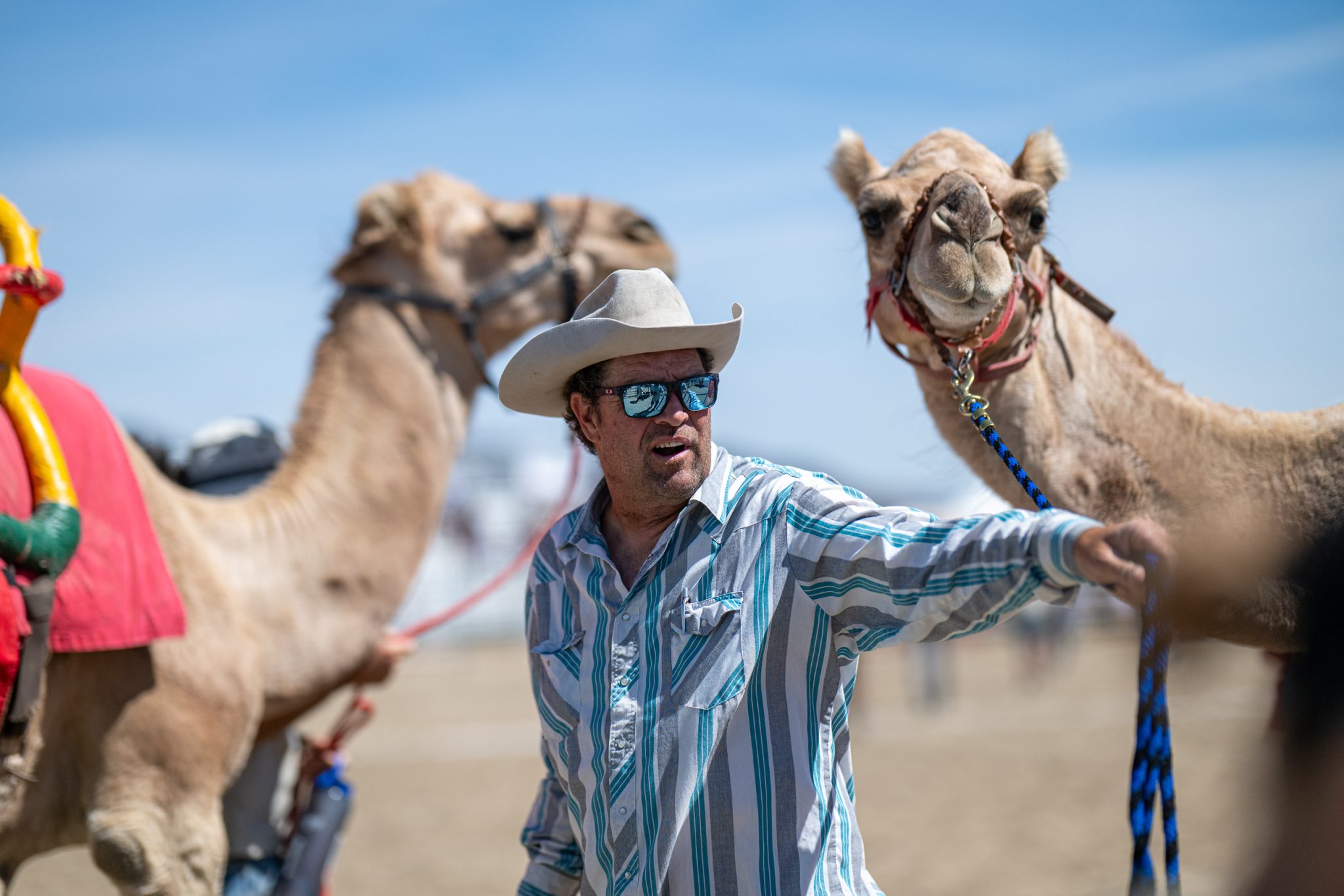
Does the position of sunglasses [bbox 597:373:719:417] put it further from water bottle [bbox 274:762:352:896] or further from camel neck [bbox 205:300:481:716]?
water bottle [bbox 274:762:352:896]

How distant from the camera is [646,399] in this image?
2.30 m

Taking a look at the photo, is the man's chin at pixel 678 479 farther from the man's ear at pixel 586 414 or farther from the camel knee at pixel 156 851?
the camel knee at pixel 156 851

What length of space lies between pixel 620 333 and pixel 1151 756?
1211 millimetres

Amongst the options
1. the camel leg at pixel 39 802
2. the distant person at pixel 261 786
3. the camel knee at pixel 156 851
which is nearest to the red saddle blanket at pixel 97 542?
the camel leg at pixel 39 802

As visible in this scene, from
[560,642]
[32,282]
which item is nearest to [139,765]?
[32,282]

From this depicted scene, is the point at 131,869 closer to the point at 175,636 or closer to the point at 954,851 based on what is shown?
the point at 175,636

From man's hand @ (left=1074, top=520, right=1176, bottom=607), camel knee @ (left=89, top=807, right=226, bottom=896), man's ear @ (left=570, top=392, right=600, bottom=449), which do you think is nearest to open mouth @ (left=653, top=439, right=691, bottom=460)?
man's ear @ (left=570, top=392, right=600, bottom=449)

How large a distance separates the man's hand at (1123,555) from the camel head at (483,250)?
130 inches

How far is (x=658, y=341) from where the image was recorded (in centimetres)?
232

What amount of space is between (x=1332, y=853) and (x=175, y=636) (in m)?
2.98

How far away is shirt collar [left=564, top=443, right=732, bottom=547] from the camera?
224 cm

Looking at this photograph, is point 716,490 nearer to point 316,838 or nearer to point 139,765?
point 139,765

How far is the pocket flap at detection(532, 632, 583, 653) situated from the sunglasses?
454 millimetres

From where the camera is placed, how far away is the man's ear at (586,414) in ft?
8.03
